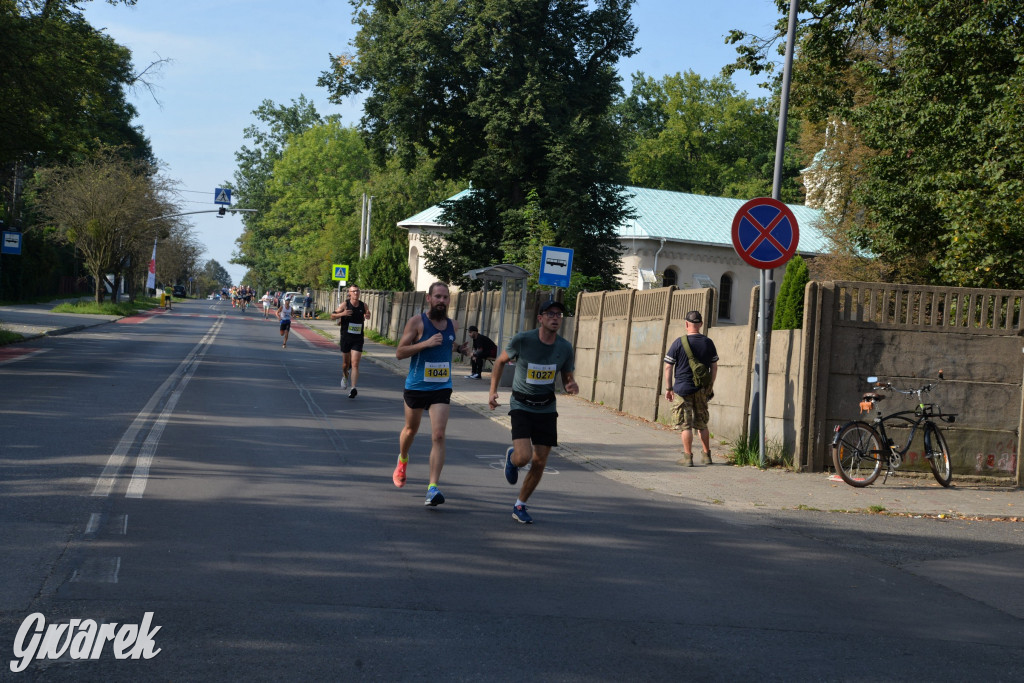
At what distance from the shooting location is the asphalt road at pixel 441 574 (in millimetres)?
4855

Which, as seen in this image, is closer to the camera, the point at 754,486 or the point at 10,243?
the point at 754,486

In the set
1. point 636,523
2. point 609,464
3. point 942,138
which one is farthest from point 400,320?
point 636,523

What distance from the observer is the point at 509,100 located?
1368 inches

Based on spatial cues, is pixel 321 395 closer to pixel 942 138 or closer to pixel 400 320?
pixel 942 138

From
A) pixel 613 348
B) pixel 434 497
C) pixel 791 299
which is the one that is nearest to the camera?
pixel 434 497

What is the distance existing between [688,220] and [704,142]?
25362 mm

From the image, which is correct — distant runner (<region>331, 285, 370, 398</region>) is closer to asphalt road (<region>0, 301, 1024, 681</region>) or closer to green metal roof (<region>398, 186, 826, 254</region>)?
asphalt road (<region>0, 301, 1024, 681</region>)

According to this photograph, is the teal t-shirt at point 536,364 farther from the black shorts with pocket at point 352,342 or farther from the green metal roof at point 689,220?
the green metal roof at point 689,220

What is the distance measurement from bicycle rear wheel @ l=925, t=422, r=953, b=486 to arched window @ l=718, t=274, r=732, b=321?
44.6m

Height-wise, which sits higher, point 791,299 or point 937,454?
point 791,299

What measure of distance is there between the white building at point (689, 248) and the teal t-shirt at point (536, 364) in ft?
140

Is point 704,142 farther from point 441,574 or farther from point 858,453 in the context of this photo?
point 441,574

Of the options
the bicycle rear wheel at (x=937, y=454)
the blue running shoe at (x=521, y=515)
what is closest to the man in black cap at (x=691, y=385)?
the bicycle rear wheel at (x=937, y=454)

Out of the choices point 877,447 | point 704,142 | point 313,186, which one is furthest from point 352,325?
point 313,186
